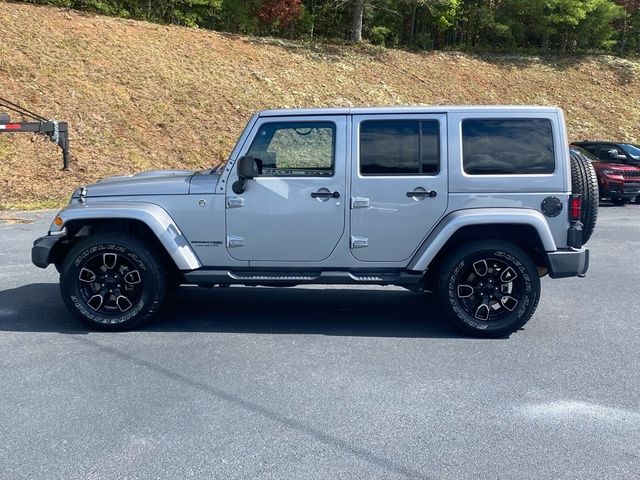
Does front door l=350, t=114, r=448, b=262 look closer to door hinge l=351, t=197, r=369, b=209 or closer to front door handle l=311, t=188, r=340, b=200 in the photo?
door hinge l=351, t=197, r=369, b=209

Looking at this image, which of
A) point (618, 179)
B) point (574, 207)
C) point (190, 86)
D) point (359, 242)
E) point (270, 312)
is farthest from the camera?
point (190, 86)

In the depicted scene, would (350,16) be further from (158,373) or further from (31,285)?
(158,373)

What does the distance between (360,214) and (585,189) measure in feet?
6.73

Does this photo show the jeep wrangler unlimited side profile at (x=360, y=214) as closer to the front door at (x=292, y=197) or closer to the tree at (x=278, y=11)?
the front door at (x=292, y=197)

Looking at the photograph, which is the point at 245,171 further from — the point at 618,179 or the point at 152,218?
the point at 618,179

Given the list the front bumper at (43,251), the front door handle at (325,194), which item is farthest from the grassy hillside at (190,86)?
the front door handle at (325,194)

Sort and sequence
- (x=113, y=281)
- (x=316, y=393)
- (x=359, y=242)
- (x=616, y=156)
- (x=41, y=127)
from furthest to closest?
1. (x=616, y=156)
2. (x=41, y=127)
3. (x=113, y=281)
4. (x=359, y=242)
5. (x=316, y=393)

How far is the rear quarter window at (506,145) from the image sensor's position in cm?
579

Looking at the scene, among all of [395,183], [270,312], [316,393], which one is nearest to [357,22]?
[270,312]

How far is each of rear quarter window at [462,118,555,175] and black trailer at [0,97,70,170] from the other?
12.7 meters

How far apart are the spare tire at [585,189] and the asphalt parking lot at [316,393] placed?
1.02 m

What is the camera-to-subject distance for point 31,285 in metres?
7.70

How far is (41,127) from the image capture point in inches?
627

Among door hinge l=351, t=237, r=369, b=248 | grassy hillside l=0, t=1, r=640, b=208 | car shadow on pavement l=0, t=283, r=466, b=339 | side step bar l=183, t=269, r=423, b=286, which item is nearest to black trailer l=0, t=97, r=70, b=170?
grassy hillside l=0, t=1, r=640, b=208
